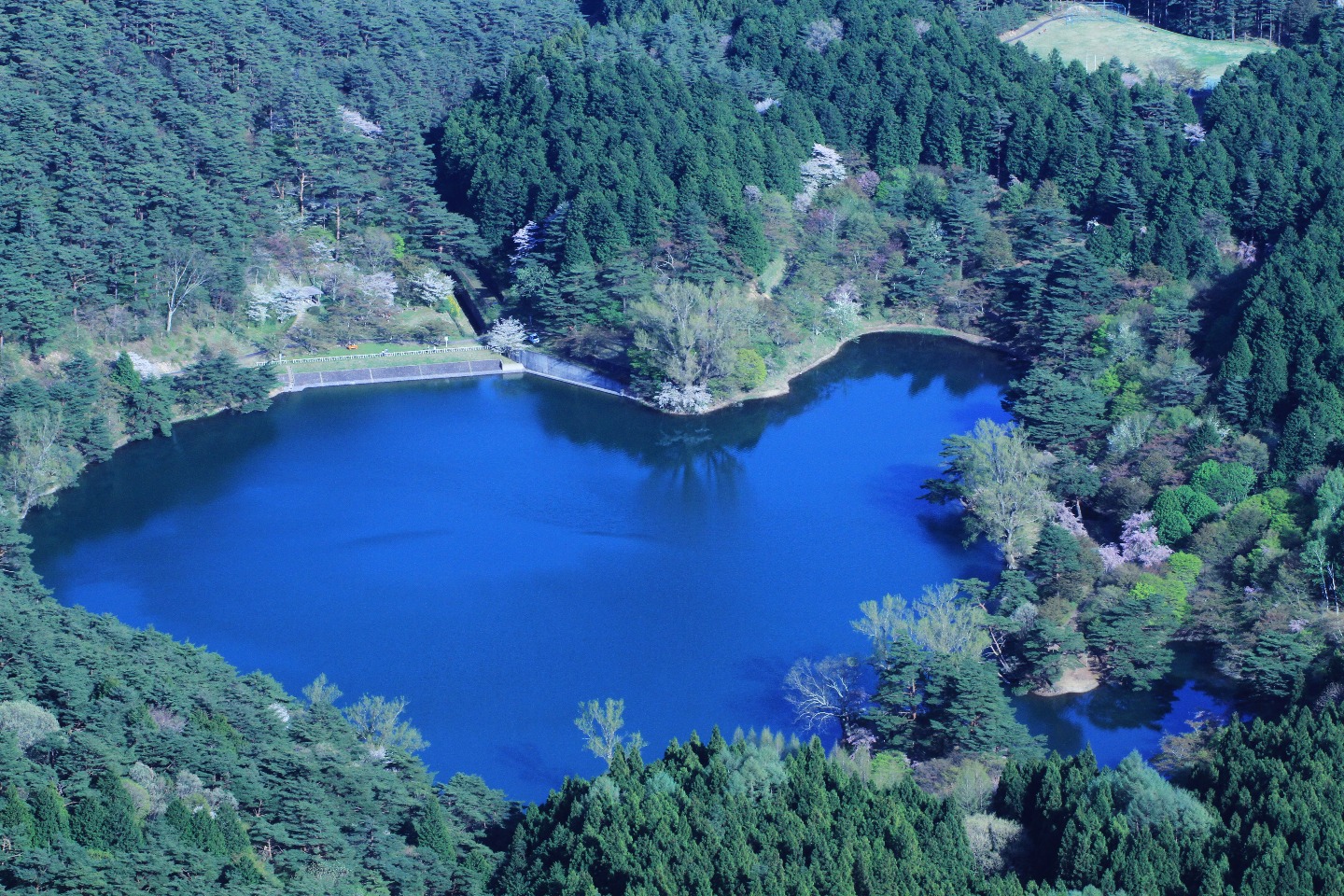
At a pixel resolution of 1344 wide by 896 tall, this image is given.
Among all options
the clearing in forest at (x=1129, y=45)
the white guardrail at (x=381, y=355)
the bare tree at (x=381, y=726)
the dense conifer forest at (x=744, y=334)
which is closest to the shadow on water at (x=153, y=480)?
the dense conifer forest at (x=744, y=334)

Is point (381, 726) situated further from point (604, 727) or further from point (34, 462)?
point (34, 462)

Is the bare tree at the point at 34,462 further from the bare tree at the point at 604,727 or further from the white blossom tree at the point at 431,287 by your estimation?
the bare tree at the point at 604,727

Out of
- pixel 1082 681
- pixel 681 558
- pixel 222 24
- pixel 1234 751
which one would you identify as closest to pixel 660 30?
pixel 222 24

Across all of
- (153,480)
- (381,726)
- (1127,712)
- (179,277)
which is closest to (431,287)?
(179,277)

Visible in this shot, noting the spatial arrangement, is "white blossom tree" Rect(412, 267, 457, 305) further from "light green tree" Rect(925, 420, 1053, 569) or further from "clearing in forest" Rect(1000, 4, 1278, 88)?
"clearing in forest" Rect(1000, 4, 1278, 88)

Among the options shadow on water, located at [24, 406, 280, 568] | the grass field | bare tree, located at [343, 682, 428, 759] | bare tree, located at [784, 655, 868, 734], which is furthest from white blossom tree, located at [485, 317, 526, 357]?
the grass field

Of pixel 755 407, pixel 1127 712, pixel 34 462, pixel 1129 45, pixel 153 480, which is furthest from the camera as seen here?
pixel 1129 45
